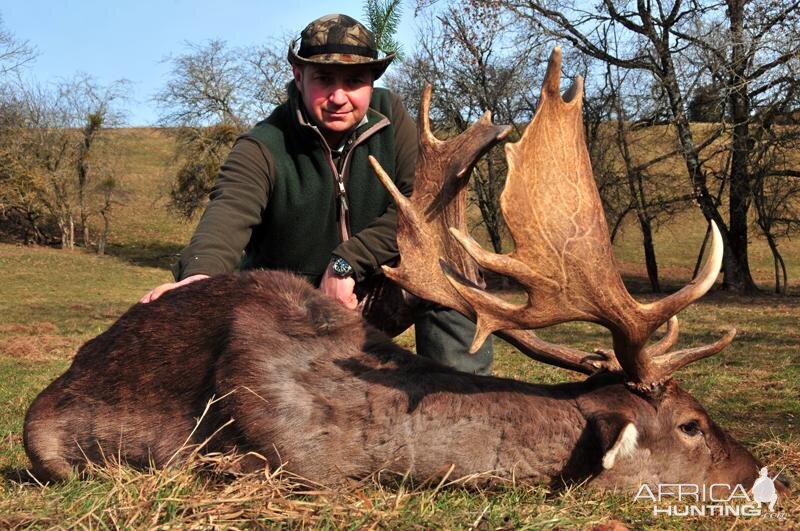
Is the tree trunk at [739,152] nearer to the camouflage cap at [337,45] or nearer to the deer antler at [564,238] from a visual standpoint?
the camouflage cap at [337,45]

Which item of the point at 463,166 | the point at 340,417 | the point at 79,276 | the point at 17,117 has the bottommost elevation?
the point at 79,276

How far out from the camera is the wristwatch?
5297 mm

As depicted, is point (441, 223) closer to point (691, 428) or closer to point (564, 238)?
point (564, 238)

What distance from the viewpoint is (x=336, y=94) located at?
5.29 meters

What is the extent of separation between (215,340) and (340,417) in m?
0.86

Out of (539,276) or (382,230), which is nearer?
(539,276)

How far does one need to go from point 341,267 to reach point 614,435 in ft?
6.96

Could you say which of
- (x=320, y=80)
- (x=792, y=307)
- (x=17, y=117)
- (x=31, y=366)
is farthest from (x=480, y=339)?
(x=17, y=117)

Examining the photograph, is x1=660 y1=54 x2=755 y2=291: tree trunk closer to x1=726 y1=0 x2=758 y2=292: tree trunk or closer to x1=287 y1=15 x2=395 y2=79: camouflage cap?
x1=726 y1=0 x2=758 y2=292: tree trunk

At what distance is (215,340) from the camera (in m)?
4.34

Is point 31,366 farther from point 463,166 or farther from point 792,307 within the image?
point 792,307

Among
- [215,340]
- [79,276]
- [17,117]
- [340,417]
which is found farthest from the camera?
[17,117]

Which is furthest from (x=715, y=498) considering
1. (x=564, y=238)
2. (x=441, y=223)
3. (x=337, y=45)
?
(x=337, y=45)

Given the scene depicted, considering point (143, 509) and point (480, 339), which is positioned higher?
point (480, 339)
